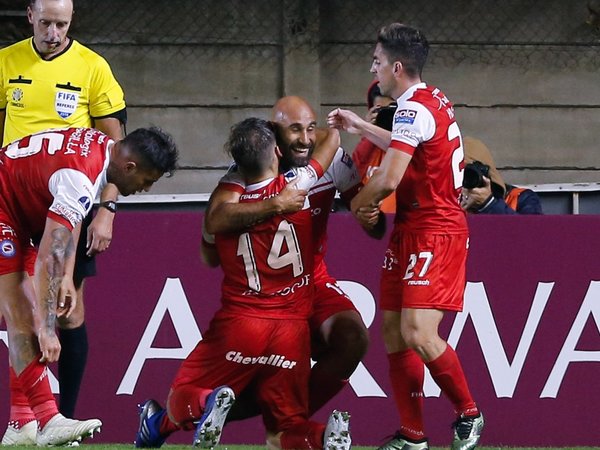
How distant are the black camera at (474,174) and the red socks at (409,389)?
191 cm

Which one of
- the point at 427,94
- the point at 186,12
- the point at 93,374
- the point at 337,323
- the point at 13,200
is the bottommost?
the point at 93,374

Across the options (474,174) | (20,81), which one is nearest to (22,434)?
(20,81)

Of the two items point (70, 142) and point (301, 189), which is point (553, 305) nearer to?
point (301, 189)

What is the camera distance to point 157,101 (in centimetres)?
1179

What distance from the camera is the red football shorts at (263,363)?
6652mm

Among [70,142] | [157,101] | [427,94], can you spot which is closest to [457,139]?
[427,94]

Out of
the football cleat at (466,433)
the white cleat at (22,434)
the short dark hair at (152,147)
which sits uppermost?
the short dark hair at (152,147)

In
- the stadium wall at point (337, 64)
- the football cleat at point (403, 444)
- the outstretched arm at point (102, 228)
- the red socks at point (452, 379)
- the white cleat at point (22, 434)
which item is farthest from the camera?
the stadium wall at point (337, 64)

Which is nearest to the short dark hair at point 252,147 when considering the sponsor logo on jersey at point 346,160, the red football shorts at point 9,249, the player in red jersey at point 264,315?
the player in red jersey at point 264,315

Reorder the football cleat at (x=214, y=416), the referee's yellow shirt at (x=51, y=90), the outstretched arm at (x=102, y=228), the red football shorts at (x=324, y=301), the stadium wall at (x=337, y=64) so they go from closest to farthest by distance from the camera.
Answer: the football cleat at (x=214, y=416), the red football shorts at (x=324, y=301), the outstretched arm at (x=102, y=228), the referee's yellow shirt at (x=51, y=90), the stadium wall at (x=337, y=64)

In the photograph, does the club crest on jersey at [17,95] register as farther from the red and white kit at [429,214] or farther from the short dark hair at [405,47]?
the red and white kit at [429,214]

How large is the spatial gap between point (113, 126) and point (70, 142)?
1155 mm

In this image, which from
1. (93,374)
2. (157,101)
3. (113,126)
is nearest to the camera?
(113,126)

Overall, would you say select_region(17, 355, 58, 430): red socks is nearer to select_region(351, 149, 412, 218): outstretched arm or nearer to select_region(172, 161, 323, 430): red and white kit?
Answer: select_region(172, 161, 323, 430): red and white kit
